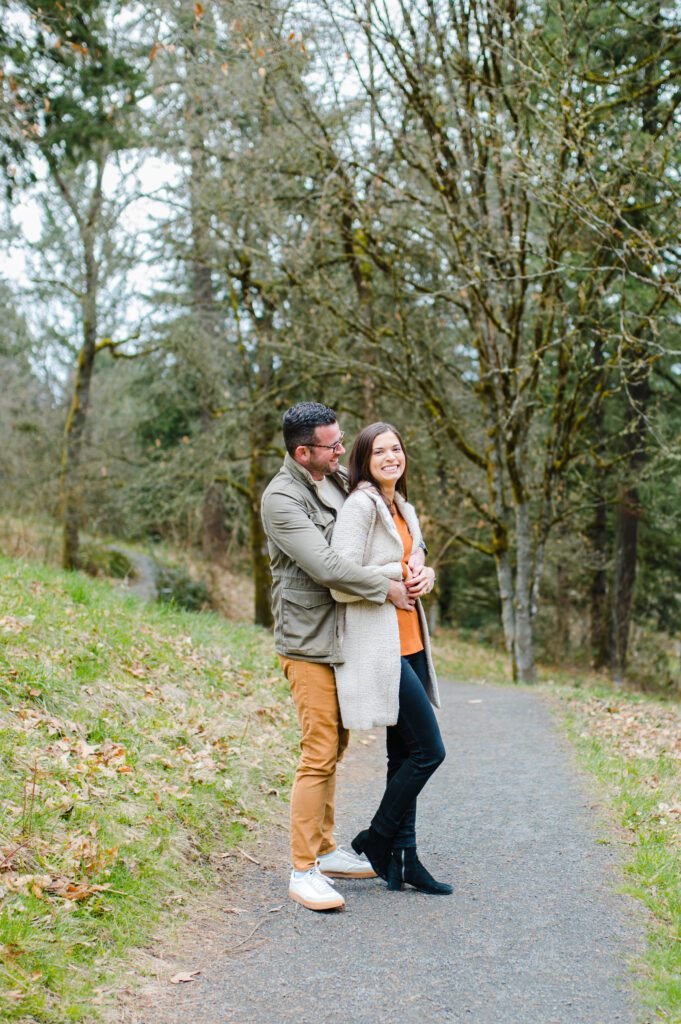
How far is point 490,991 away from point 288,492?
2.15 meters

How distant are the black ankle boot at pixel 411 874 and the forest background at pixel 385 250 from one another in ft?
19.1

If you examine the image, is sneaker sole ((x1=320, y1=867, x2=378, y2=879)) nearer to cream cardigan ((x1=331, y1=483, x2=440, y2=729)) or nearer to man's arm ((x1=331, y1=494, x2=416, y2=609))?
cream cardigan ((x1=331, y1=483, x2=440, y2=729))

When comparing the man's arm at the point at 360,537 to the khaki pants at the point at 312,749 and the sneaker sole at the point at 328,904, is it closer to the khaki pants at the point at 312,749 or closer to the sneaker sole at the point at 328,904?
the khaki pants at the point at 312,749

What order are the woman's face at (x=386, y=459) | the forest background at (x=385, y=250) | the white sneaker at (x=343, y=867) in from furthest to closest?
the forest background at (x=385, y=250)
the white sneaker at (x=343, y=867)
the woman's face at (x=386, y=459)

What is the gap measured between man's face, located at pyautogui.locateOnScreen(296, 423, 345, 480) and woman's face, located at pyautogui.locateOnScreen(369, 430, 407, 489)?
0.17 metres

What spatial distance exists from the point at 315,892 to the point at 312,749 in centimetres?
64

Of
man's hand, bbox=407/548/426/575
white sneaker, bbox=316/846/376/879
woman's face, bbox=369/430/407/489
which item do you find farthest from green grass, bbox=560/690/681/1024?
woman's face, bbox=369/430/407/489

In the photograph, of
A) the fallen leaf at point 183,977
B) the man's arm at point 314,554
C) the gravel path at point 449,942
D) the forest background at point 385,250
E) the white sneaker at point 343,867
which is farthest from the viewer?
the forest background at point 385,250

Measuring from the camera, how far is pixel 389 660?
4070 mm

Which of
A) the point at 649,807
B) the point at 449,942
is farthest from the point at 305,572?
the point at 649,807

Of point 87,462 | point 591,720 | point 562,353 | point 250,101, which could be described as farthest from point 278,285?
point 591,720

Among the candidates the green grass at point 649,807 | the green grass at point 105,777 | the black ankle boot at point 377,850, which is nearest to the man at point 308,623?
the black ankle boot at point 377,850

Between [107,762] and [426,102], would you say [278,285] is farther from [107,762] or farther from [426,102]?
[107,762]

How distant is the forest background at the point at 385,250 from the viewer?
10875 millimetres
